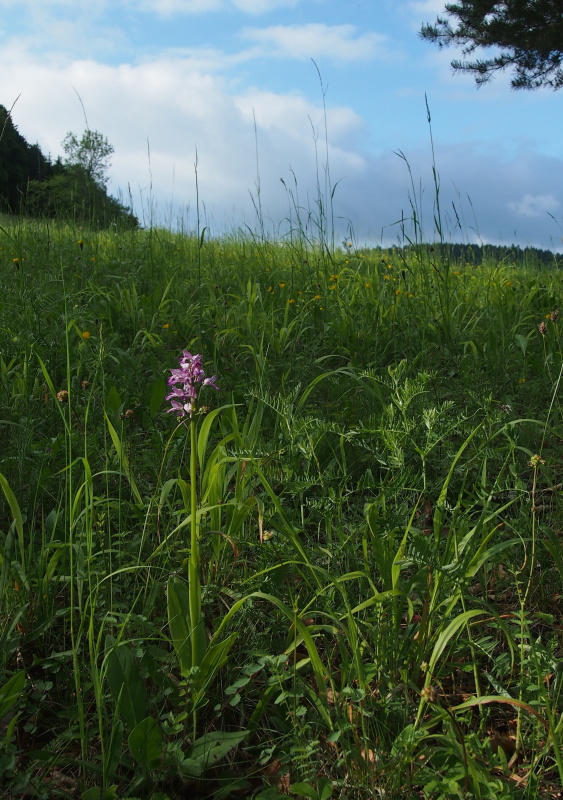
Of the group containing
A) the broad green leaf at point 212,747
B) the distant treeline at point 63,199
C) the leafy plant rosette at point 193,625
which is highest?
the distant treeline at point 63,199

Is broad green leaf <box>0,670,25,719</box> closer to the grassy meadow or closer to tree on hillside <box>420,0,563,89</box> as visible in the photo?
the grassy meadow

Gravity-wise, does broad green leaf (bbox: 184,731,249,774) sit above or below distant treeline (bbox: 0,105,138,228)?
below

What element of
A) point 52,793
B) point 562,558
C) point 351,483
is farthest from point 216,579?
point 562,558

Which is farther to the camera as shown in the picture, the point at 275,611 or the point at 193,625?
the point at 275,611

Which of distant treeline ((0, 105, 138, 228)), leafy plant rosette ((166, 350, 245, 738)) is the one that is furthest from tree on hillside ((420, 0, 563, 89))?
leafy plant rosette ((166, 350, 245, 738))

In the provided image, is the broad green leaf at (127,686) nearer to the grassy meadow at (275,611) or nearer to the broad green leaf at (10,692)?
the grassy meadow at (275,611)

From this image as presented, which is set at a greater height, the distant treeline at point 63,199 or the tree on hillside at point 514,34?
the tree on hillside at point 514,34

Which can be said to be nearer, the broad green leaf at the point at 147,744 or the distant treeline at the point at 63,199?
the broad green leaf at the point at 147,744

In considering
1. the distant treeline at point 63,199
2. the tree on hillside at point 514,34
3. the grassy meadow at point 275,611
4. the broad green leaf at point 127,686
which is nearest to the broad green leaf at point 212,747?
the grassy meadow at point 275,611


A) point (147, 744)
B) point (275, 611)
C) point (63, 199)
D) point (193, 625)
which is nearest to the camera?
point (147, 744)

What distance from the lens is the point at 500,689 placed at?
1166 millimetres

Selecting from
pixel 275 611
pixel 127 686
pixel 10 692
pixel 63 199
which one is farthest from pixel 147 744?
pixel 63 199

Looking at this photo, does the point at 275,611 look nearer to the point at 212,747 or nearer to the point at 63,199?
the point at 212,747

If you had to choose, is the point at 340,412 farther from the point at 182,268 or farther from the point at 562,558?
the point at 182,268
